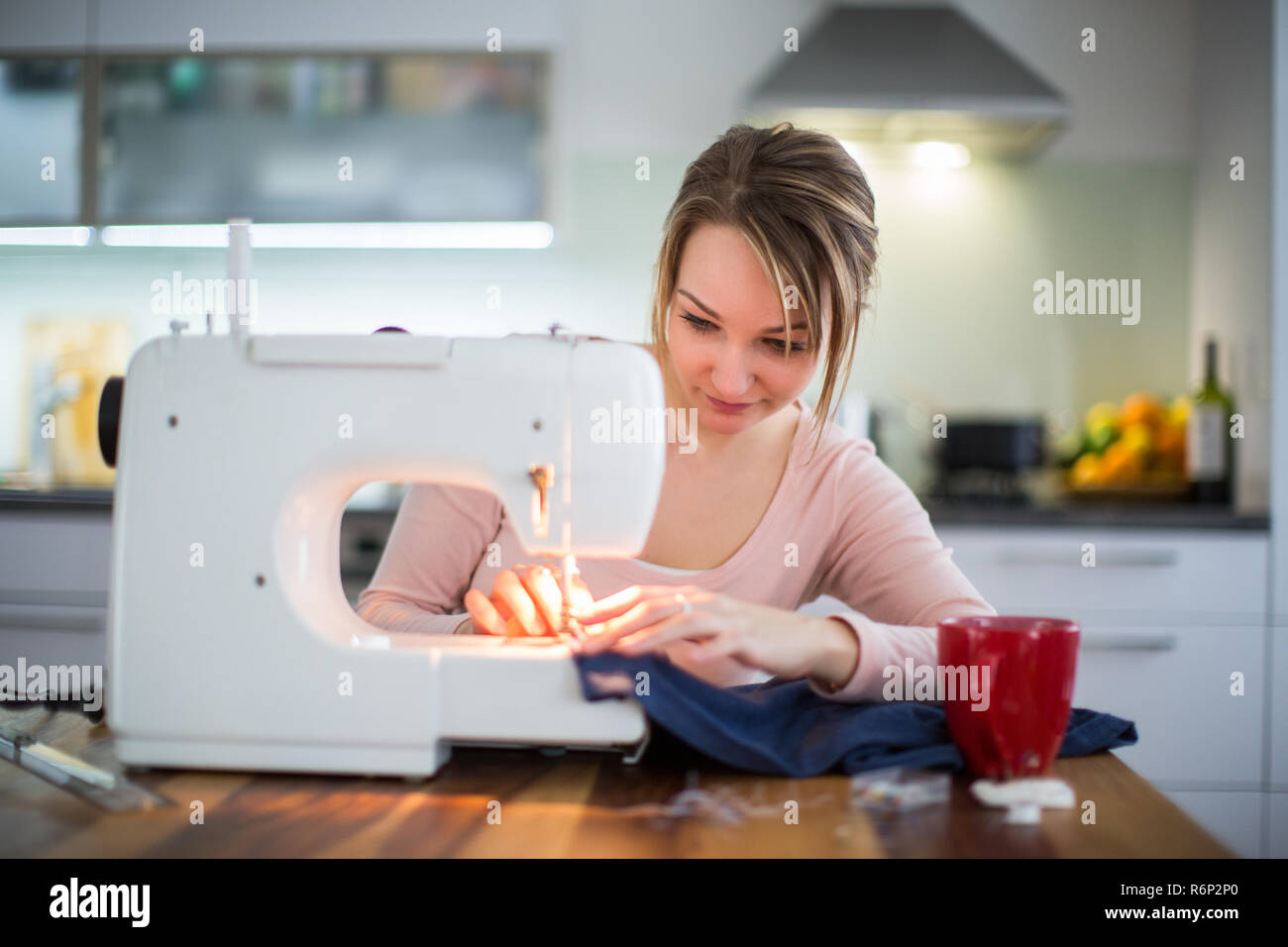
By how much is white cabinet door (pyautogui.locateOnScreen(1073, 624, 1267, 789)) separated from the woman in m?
1.33

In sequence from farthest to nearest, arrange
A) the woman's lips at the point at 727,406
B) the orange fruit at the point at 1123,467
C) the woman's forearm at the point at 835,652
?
the orange fruit at the point at 1123,467, the woman's lips at the point at 727,406, the woman's forearm at the point at 835,652

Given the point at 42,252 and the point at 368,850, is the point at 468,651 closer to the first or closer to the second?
the point at 368,850

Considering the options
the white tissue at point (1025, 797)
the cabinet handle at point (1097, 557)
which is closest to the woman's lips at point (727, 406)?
the white tissue at point (1025, 797)

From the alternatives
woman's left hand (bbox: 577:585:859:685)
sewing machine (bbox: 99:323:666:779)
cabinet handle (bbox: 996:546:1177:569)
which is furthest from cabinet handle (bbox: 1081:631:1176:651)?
sewing machine (bbox: 99:323:666:779)

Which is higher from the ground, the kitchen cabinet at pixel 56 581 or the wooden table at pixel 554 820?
the wooden table at pixel 554 820

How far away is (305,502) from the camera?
36.2 inches

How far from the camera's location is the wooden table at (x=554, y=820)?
670 millimetres

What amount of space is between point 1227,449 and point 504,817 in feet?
8.41

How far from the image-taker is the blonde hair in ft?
3.80

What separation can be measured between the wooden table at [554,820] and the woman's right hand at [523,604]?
0.13m

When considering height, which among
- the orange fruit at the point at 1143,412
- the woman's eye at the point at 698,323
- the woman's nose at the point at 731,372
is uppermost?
the woman's eye at the point at 698,323

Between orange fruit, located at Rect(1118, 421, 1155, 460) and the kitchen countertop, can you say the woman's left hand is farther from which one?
orange fruit, located at Rect(1118, 421, 1155, 460)

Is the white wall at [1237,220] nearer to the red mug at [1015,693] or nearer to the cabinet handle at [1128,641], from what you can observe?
the cabinet handle at [1128,641]
